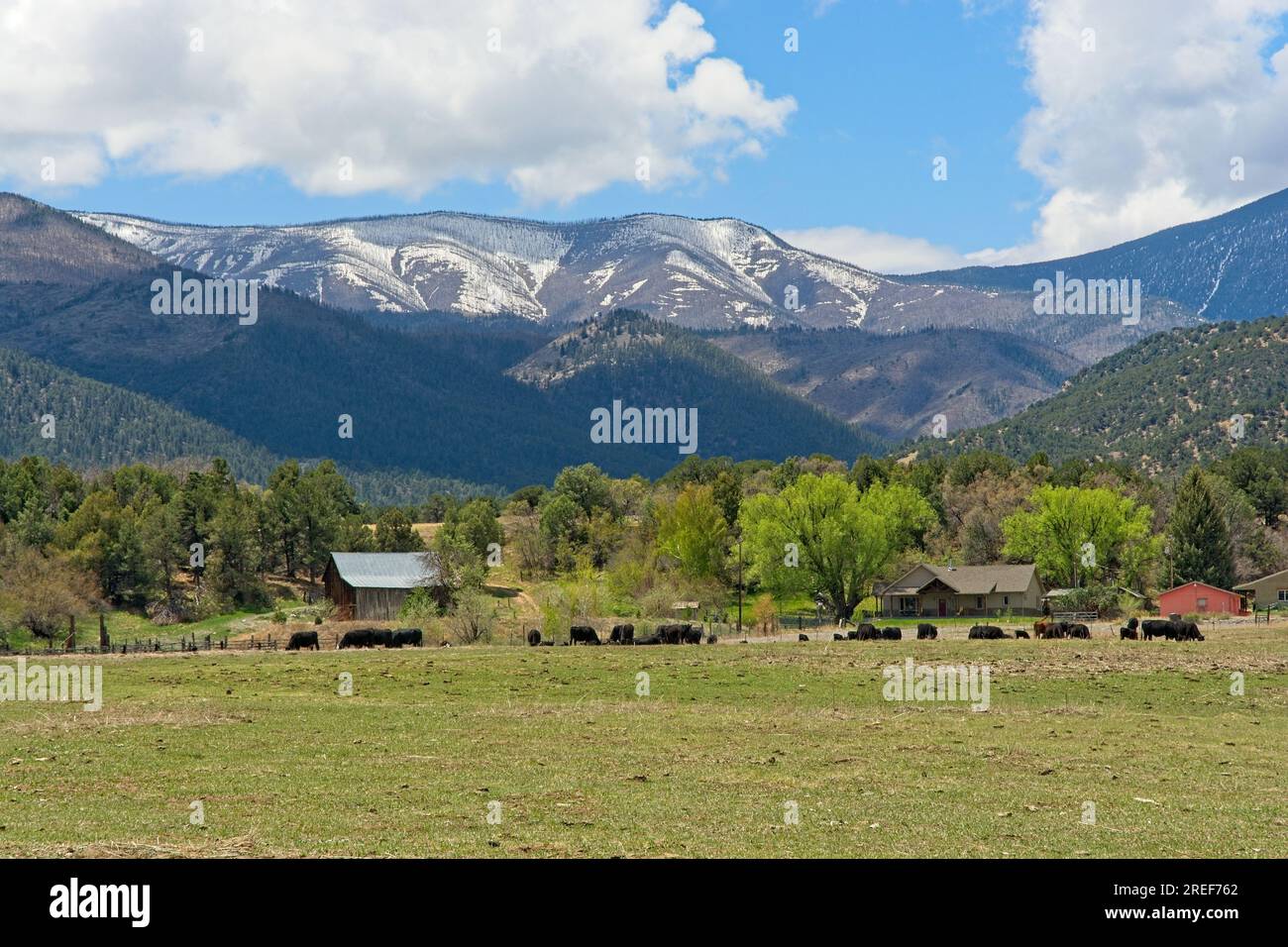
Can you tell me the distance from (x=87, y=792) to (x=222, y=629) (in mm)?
88391

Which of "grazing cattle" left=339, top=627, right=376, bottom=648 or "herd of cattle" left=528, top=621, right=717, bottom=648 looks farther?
"herd of cattle" left=528, top=621, right=717, bottom=648

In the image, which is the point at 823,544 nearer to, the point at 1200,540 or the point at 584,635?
the point at 584,635

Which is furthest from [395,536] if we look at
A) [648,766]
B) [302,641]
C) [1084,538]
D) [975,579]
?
[648,766]

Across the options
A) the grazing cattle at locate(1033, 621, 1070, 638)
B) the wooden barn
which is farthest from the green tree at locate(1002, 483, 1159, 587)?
the wooden barn

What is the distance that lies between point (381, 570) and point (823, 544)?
137 feet

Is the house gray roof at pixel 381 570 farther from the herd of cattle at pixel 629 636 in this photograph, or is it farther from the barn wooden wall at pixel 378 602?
the herd of cattle at pixel 629 636

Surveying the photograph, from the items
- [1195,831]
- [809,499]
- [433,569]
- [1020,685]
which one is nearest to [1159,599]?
[809,499]

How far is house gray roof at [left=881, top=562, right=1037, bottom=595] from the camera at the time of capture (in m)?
124

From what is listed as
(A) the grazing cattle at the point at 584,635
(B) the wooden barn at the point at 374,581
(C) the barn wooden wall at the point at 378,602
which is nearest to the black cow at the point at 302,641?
(A) the grazing cattle at the point at 584,635

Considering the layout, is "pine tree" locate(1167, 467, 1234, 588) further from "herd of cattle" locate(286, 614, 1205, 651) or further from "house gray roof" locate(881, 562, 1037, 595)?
"herd of cattle" locate(286, 614, 1205, 651)

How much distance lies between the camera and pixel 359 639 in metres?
76.9

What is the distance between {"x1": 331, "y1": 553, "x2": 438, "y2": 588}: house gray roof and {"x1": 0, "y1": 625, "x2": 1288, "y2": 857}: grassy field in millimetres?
67376

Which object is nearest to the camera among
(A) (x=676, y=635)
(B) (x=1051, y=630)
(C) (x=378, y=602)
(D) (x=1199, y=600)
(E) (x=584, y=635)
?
(A) (x=676, y=635)

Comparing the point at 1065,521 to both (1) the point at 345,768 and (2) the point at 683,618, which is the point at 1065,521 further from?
(1) the point at 345,768
